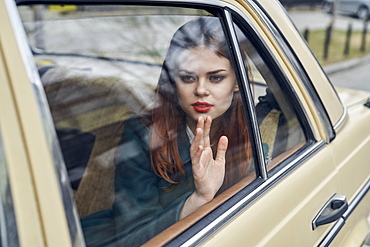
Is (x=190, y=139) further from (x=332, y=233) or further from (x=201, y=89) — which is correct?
(x=332, y=233)

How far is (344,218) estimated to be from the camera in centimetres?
177

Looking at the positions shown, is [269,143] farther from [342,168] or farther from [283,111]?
[342,168]

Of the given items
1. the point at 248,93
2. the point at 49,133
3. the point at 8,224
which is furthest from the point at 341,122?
the point at 8,224

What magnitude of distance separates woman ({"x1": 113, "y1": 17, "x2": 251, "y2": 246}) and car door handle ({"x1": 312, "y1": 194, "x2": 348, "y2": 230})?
1.14 feet

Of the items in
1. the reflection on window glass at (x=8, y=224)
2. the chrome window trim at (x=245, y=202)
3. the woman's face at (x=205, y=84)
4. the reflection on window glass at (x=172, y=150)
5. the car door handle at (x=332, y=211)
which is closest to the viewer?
the reflection on window glass at (x=8, y=224)

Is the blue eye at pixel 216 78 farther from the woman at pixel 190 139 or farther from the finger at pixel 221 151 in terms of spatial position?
the finger at pixel 221 151

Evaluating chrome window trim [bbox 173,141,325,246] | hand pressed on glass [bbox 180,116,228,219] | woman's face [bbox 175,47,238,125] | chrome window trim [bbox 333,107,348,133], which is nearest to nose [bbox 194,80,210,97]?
woman's face [bbox 175,47,238,125]

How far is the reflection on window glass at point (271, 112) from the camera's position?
5.09ft

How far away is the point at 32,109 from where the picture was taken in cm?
85

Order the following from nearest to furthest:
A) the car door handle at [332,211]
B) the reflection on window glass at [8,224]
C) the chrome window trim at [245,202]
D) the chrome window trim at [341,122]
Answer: the reflection on window glass at [8,224] < the chrome window trim at [245,202] < the car door handle at [332,211] < the chrome window trim at [341,122]

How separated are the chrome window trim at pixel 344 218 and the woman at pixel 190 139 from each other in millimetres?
447

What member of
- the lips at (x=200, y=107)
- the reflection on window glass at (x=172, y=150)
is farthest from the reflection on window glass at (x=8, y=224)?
the lips at (x=200, y=107)

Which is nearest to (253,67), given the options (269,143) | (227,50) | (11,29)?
(227,50)

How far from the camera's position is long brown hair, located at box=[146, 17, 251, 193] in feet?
4.66
